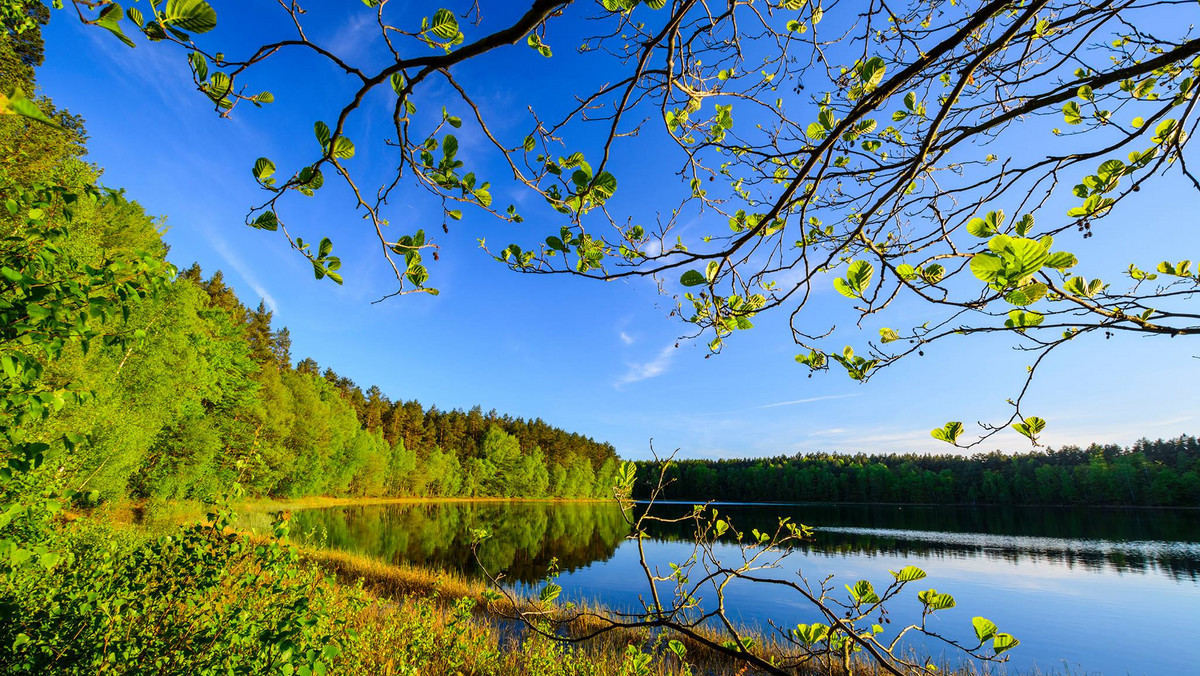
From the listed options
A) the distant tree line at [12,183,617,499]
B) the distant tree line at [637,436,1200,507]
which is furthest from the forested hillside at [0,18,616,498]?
the distant tree line at [637,436,1200,507]

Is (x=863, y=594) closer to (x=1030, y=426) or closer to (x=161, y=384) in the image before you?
(x=1030, y=426)

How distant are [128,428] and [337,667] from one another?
17.8 metres

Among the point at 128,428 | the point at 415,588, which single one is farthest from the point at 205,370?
the point at 415,588

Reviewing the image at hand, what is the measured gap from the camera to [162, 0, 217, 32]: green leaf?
1029mm

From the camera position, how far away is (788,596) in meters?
22.8

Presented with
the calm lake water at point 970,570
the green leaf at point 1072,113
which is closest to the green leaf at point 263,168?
the green leaf at point 1072,113

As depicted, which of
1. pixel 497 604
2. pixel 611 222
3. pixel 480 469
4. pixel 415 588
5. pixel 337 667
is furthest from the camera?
pixel 480 469

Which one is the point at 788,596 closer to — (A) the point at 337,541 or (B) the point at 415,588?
(B) the point at 415,588

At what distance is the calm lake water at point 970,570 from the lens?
16.4 m

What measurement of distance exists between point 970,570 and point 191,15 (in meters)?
37.8

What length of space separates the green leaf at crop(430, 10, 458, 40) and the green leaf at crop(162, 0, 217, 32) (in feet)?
1.85

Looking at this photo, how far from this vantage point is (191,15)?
1064 mm

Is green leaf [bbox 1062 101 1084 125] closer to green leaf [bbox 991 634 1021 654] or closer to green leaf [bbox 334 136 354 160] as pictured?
green leaf [bbox 991 634 1021 654]

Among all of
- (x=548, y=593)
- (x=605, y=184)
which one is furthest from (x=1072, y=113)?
(x=548, y=593)
